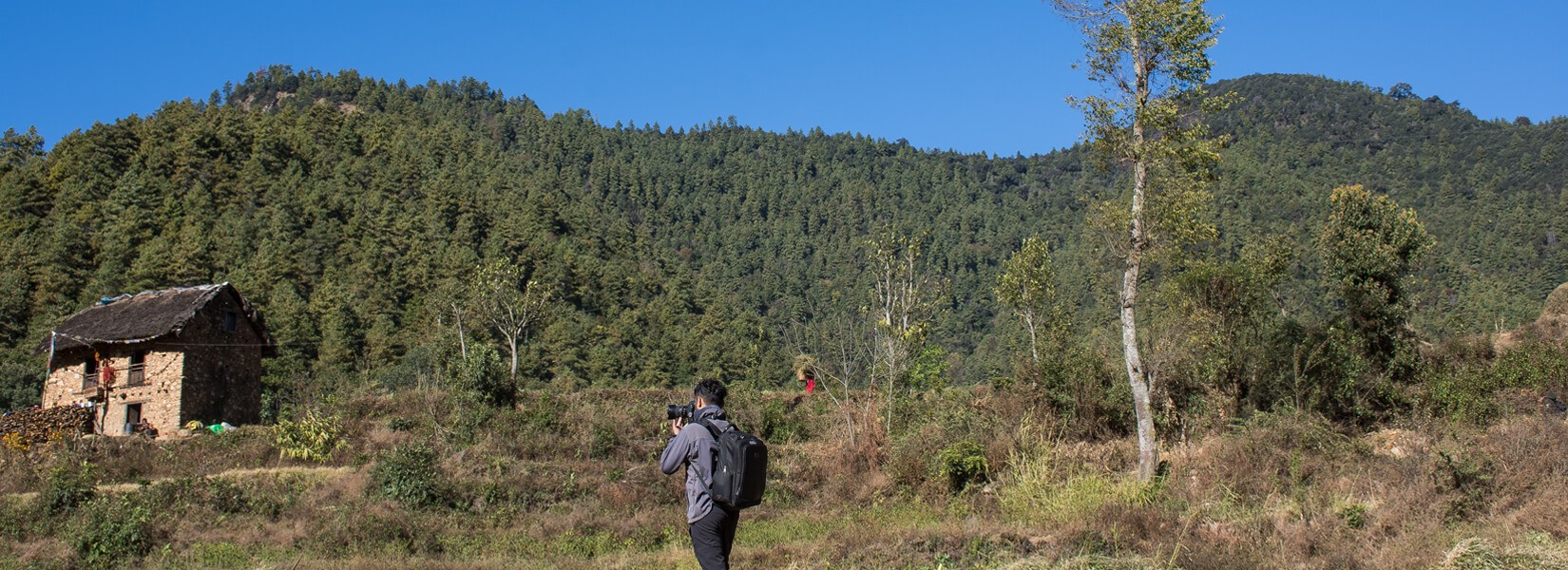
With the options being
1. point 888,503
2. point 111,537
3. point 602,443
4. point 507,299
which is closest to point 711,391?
point 111,537

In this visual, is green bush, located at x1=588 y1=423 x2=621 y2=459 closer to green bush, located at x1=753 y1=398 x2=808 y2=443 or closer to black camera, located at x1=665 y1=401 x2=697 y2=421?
green bush, located at x1=753 y1=398 x2=808 y2=443

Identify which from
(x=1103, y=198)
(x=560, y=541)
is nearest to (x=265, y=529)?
(x=560, y=541)

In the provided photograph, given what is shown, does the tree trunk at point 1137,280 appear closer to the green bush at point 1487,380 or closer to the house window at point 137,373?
the green bush at point 1487,380

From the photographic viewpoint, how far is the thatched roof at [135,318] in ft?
97.6

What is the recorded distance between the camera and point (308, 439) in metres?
24.2

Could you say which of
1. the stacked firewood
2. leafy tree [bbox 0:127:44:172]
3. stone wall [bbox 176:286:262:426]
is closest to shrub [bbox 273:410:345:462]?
the stacked firewood

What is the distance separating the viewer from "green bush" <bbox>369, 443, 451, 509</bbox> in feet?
55.6

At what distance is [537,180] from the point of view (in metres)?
123

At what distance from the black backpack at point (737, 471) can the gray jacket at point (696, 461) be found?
0.07 m

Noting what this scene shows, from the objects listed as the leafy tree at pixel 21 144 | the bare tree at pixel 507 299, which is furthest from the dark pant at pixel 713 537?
the leafy tree at pixel 21 144

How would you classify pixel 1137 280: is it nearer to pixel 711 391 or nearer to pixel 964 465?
pixel 964 465

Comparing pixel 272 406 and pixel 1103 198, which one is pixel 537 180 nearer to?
pixel 272 406

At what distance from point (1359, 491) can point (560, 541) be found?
9812mm

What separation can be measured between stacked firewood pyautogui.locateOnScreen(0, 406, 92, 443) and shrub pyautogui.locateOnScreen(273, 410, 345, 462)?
182 inches
